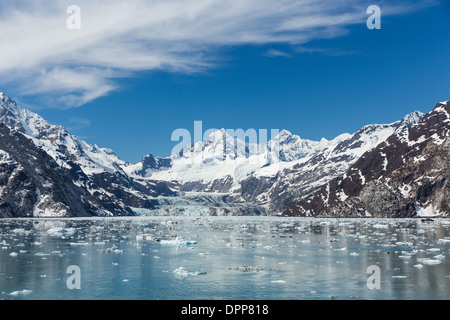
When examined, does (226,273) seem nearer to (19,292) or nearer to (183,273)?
(183,273)

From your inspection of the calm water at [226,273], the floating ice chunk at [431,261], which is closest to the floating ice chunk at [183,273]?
the calm water at [226,273]

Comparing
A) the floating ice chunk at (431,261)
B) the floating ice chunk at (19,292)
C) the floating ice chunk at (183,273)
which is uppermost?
the floating ice chunk at (19,292)

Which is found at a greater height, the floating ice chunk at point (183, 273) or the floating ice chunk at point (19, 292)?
the floating ice chunk at point (19, 292)

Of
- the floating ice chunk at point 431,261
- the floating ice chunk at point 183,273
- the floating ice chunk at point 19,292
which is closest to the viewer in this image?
the floating ice chunk at point 19,292

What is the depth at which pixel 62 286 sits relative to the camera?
3550 cm

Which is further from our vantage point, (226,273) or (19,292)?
(226,273)

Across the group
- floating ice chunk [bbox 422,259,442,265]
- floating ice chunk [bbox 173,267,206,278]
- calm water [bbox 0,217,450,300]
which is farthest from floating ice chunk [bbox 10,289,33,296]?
floating ice chunk [bbox 422,259,442,265]

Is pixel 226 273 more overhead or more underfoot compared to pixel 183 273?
more underfoot

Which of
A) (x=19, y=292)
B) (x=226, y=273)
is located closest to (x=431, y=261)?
(x=226, y=273)

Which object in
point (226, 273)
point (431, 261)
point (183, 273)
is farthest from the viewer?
point (431, 261)

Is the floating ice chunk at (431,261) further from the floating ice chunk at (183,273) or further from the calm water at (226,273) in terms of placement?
the floating ice chunk at (183,273)
